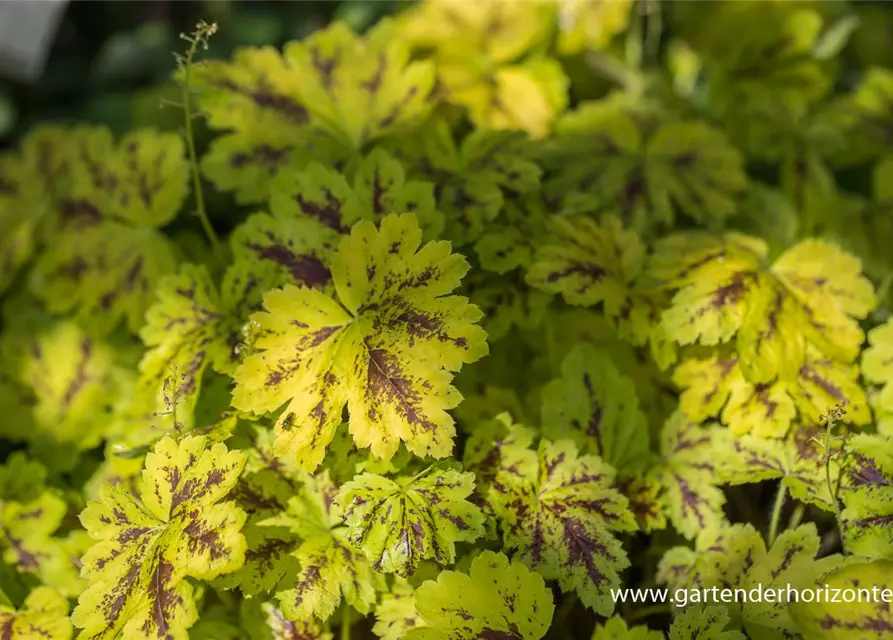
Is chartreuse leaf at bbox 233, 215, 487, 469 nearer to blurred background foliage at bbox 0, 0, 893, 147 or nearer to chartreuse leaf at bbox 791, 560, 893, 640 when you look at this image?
chartreuse leaf at bbox 791, 560, 893, 640

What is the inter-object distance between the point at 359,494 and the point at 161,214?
0.82m

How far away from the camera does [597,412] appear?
4.12 feet

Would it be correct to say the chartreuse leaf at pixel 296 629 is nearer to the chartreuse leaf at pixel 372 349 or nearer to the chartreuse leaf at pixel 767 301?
the chartreuse leaf at pixel 372 349

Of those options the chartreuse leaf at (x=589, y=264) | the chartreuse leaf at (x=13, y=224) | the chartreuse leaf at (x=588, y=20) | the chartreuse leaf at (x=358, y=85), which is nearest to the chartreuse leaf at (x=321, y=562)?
the chartreuse leaf at (x=589, y=264)

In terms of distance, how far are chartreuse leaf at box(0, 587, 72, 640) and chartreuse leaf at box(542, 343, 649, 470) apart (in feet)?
2.41

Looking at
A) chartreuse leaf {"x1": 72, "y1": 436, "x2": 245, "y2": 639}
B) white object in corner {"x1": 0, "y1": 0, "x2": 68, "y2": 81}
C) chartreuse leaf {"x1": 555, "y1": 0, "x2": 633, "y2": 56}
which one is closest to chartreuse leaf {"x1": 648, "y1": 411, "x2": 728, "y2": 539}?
chartreuse leaf {"x1": 72, "y1": 436, "x2": 245, "y2": 639}

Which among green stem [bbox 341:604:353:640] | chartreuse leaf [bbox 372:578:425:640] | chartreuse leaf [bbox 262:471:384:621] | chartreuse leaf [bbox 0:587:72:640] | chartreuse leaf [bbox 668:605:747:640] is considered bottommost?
green stem [bbox 341:604:353:640]

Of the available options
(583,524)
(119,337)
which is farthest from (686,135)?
(119,337)

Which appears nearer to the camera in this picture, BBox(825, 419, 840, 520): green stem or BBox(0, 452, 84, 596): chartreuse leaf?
BBox(825, 419, 840, 520): green stem

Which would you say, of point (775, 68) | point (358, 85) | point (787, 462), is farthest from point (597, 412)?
point (775, 68)

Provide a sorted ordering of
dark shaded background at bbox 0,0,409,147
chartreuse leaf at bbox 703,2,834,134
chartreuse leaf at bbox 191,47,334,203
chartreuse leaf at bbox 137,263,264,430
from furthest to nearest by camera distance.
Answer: dark shaded background at bbox 0,0,409,147 → chartreuse leaf at bbox 703,2,834,134 → chartreuse leaf at bbox 191,47,334,203 → chartreuse leaf at bbox 137,263,264,430

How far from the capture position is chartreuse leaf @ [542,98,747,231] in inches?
59.1

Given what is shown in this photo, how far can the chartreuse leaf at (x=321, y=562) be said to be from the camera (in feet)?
3.34

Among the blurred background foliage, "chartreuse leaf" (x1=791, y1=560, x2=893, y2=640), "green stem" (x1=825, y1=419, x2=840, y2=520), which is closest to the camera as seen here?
"chartreuse leaf" (x1=791, y1=560, x2=893, y2=640)
